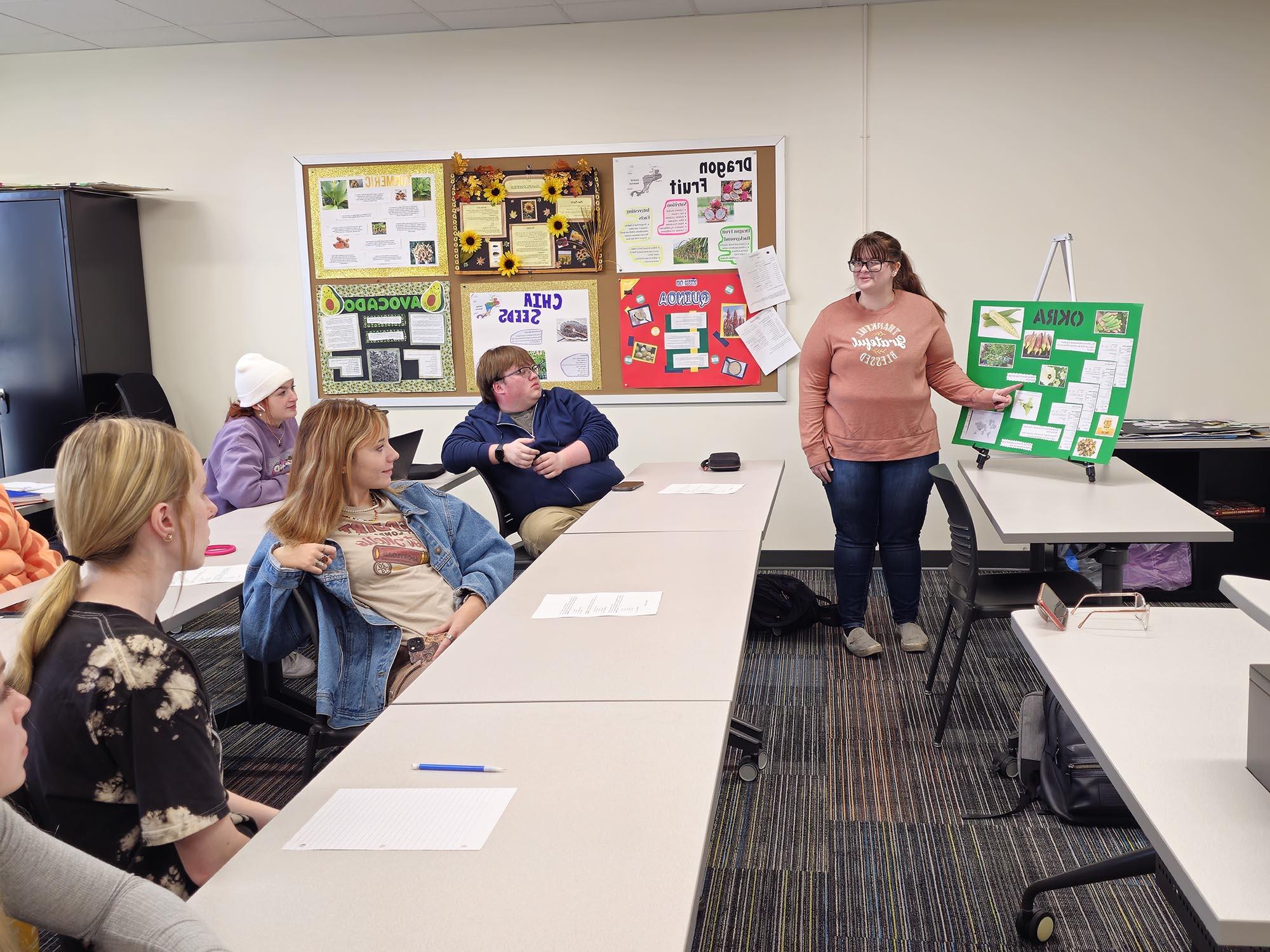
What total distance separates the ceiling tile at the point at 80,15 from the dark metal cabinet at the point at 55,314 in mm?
755

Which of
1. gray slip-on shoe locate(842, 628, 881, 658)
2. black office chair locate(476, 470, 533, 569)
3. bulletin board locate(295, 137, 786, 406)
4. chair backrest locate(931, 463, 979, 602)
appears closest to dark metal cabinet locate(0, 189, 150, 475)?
bulletin board locate(295, 137, 786, 406)

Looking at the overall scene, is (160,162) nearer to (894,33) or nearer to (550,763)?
(894,33)

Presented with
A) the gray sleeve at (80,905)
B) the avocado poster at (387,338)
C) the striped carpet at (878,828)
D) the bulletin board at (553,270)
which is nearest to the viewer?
the gray sleeve at (80,905)

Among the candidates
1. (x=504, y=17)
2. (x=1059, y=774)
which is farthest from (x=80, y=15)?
(x=1059, y=774)

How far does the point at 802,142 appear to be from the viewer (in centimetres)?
488

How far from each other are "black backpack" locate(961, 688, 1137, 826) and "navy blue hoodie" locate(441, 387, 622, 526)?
181cm

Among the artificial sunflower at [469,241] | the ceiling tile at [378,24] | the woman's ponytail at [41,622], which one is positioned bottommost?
the woman's ponytail at [41,622]

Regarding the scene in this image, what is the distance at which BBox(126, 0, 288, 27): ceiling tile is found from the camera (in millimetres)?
4441

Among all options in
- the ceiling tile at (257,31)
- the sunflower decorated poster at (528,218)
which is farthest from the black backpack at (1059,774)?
the ceiling tile at (257,31)

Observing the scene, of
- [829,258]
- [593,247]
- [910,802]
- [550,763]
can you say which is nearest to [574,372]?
[593,247]

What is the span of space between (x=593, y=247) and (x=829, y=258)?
3.82 ft

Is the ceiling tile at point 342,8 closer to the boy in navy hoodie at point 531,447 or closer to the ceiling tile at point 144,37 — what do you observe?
the ceiling tile at point 144,37

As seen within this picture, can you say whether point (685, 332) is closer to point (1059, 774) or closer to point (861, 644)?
point (861, 644)

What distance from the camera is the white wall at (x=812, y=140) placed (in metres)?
4.65
